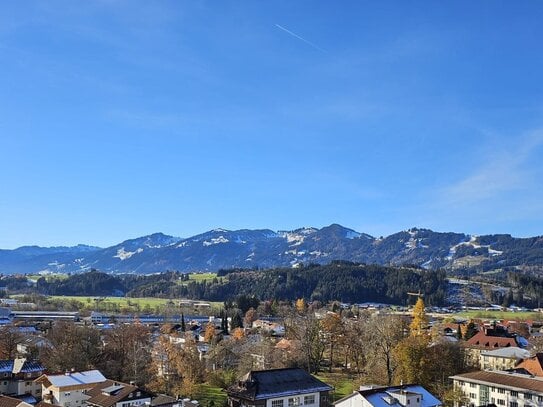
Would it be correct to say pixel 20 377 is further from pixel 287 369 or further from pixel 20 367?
pixel 287 369

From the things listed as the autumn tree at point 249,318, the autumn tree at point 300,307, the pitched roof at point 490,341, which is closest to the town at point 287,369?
the pitched roof at point 490,341

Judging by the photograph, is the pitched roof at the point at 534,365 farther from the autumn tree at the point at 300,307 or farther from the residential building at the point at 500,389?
the autumn tree at the point at 300,307

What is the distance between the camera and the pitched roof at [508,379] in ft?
147

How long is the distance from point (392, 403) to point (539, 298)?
592 feet

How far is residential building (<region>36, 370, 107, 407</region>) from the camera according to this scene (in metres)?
46.5

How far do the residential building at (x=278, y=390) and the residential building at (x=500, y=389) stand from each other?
474 inches

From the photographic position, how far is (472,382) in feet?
158

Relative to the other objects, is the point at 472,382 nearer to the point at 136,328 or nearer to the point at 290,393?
the point at 290,393

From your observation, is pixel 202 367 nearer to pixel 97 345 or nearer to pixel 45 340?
pixel 97 345

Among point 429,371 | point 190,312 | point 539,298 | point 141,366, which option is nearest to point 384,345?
point 429,371

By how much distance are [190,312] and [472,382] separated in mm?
119479

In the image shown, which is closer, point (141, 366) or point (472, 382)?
point (472, 382)

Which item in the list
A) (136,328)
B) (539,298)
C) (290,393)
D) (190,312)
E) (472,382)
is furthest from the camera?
(539,298)

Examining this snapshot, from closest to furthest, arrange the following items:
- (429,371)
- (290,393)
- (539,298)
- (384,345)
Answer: (290,393), (429,371), (384,345), (539,298)
